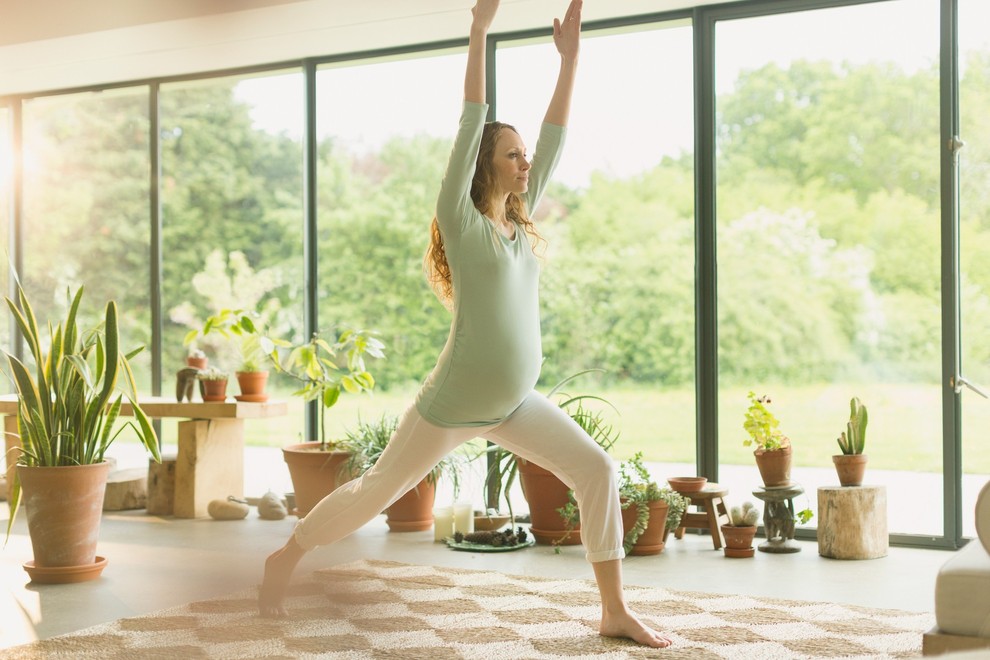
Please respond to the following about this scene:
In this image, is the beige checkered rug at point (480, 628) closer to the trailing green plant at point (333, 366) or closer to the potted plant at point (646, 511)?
the potted plant at point (646, 511)

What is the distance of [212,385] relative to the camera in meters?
4.87

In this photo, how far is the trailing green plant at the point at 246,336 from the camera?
15.9 feet

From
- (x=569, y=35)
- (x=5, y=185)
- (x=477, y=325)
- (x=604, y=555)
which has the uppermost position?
(x=5, y=185)

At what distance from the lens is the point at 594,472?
8.68 ft

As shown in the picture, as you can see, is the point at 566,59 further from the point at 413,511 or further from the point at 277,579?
the point at 413,511

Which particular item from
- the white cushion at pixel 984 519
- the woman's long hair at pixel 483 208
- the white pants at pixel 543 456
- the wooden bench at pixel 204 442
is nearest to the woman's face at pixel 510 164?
the woman's long hair at pixel 483 208

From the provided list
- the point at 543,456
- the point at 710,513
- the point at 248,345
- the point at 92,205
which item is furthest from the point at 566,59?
the point at 92,205

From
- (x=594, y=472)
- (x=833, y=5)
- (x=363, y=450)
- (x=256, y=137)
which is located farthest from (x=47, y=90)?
(x=594, y=472)

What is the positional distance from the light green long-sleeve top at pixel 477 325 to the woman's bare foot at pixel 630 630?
57 cm

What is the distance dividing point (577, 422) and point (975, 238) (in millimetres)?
1624

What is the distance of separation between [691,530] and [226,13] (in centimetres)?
291

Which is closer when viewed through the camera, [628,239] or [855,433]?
[855,433]

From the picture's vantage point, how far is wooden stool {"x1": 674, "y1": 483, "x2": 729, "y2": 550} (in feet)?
13.1

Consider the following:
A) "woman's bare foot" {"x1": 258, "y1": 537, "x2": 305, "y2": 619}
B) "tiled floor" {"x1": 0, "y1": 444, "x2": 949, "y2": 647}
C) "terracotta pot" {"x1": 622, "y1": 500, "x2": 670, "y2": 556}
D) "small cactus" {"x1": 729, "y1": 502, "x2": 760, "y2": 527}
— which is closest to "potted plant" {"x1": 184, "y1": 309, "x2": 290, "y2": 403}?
"tiled floor" {"x1": 0, "y1": 444, "x2": 949, "y2": 647}
